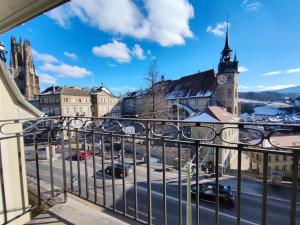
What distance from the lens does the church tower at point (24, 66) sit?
35031 mm

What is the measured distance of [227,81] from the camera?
2780cm

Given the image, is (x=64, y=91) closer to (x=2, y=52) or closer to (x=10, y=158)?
(x=2, y=52)

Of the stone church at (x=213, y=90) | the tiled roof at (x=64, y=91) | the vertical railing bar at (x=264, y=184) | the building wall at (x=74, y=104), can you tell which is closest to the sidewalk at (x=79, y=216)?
the vertical railing bar at (x=264, y=184)

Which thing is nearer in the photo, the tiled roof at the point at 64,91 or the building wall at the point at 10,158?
the building wall at the point at 10,158

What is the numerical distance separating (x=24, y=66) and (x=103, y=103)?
16.4m

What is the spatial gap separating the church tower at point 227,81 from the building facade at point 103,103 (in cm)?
1818

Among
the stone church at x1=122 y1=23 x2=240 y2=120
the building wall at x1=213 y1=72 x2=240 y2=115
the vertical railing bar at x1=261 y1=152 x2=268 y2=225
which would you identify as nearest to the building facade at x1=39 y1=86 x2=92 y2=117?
the stone church at x1=122 y1=23 x2=240 y2=120

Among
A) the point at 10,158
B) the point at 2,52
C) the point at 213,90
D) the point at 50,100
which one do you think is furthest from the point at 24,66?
the point at 10,158

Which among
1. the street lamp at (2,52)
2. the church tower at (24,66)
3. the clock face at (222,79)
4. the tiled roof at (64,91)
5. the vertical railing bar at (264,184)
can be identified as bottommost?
the vertical railing bar at (264,184)

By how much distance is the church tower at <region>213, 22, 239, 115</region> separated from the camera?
27562 mm

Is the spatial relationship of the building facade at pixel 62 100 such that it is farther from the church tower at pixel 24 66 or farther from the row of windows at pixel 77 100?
the church tower at pixel 24 66

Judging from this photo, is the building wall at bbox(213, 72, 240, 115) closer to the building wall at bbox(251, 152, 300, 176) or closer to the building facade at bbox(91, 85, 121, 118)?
the building facade at bbox(91, 85, 121, 118)

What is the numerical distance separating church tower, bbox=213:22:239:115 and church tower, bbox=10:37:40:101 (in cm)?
3187

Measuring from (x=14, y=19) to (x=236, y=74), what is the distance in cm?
2993
